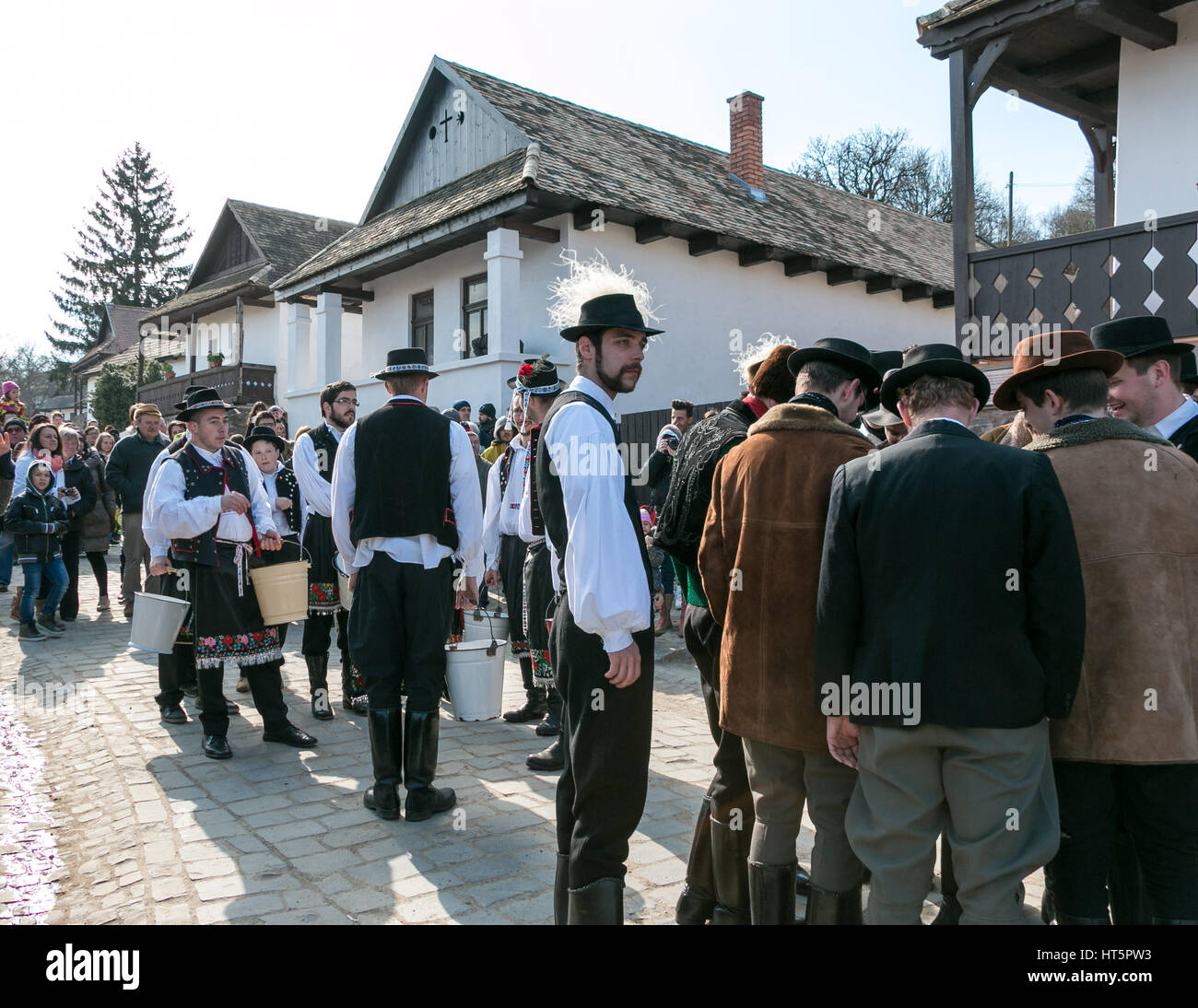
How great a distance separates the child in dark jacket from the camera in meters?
9.84

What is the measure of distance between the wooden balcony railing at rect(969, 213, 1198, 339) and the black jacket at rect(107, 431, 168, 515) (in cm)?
900

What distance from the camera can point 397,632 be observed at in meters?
4.64

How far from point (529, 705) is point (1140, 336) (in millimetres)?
Answer: 4486

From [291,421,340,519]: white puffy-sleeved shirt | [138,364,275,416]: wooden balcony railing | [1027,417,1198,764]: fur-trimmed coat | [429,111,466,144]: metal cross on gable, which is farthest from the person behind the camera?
[138,364,275,416]: wooden balcony railing

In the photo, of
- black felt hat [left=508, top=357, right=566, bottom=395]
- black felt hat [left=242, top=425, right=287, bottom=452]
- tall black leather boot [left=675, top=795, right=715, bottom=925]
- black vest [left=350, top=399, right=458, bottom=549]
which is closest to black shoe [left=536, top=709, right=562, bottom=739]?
black vest [left=350, top=399, right=458, bottom=549]

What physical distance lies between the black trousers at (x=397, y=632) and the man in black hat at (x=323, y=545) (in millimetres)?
1802

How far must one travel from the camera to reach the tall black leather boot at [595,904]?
2.93m

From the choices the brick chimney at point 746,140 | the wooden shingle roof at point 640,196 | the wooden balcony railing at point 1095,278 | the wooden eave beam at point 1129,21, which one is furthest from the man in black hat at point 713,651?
the brick chimney at point 746,140

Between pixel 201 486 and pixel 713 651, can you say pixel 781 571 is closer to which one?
pixel 713 651

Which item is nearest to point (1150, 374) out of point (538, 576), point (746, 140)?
point (538, 576)

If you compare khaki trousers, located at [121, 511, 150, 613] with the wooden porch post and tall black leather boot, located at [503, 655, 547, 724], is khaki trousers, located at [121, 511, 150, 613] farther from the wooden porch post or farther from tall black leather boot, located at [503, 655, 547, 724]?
the wooden porch post

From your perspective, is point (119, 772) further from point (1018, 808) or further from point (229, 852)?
point (1018, 808)
